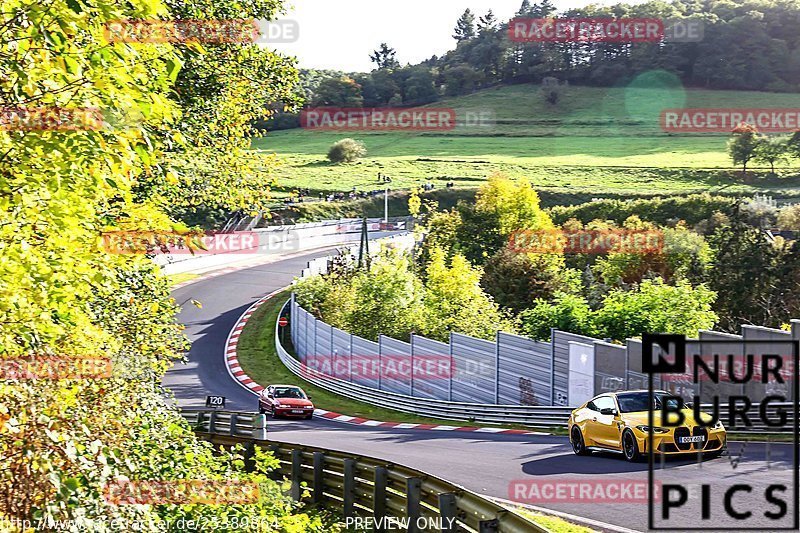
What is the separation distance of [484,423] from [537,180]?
92.3 meters

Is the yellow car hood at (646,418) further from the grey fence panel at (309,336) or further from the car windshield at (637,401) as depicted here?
the grey fence panel at (309,336)

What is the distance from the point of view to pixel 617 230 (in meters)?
72.2

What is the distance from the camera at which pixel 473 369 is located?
33.1 m

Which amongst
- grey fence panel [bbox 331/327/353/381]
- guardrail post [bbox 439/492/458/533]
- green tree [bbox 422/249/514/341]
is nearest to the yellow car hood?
guardrail post [bbox 439/492/458/533]

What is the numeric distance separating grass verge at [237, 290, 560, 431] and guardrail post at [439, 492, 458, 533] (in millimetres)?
17283

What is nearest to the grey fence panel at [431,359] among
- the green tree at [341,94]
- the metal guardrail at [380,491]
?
the metal guardrail at [380,491]

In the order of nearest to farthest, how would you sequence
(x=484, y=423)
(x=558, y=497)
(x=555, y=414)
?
1. (x=558, y=497)
2. (x=555, y=414)
3. (x=484, y=423)

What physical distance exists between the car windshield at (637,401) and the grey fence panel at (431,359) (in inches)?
656

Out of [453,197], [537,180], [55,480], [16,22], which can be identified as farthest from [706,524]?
[537,180]

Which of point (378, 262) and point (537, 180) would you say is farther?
point (537, 180)

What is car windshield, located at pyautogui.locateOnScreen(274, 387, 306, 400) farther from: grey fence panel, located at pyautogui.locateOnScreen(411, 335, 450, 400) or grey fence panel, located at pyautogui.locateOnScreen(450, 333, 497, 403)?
grey fence panel, located at pyautogui.locateOnScreen(450, 333, 497, 403)

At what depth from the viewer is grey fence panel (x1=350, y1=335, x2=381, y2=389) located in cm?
4006

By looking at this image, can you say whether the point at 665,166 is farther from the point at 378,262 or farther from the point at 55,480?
the point at 55,480

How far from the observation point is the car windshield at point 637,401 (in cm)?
1769
